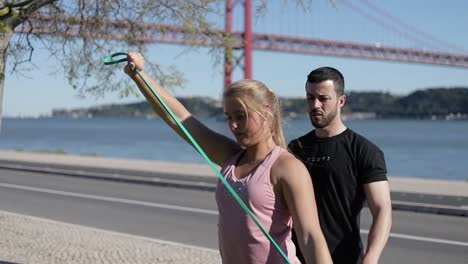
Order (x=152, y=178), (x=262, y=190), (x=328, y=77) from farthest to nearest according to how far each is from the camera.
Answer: (x=152, y=178)
(x=328, y=77)
(x=262, y=190)

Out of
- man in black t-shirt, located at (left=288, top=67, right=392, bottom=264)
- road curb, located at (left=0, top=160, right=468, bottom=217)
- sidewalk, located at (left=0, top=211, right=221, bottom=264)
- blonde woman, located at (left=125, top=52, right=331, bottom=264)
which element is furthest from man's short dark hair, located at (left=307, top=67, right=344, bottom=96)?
road curb, located at (left=0, top=160, right=468, bottom=217)

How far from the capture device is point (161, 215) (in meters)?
11.2

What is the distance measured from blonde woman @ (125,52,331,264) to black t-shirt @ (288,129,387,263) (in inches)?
28.1

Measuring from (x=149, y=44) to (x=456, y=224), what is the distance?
19.2 ft

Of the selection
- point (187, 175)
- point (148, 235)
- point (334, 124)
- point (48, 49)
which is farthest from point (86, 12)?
point (187, 175)

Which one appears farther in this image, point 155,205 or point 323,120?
point 155,205

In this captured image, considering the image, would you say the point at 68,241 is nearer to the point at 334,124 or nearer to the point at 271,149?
the point at 334,124

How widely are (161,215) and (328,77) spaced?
8471mm

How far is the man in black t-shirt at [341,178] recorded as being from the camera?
9.87ft

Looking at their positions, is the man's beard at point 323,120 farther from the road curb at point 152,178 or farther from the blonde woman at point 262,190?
the road curb at point 152,178

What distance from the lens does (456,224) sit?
35.0ft

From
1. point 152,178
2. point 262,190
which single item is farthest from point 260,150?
point 152,178

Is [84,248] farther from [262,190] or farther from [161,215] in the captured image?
[262,190]

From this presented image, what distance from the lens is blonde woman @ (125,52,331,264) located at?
2197mm
